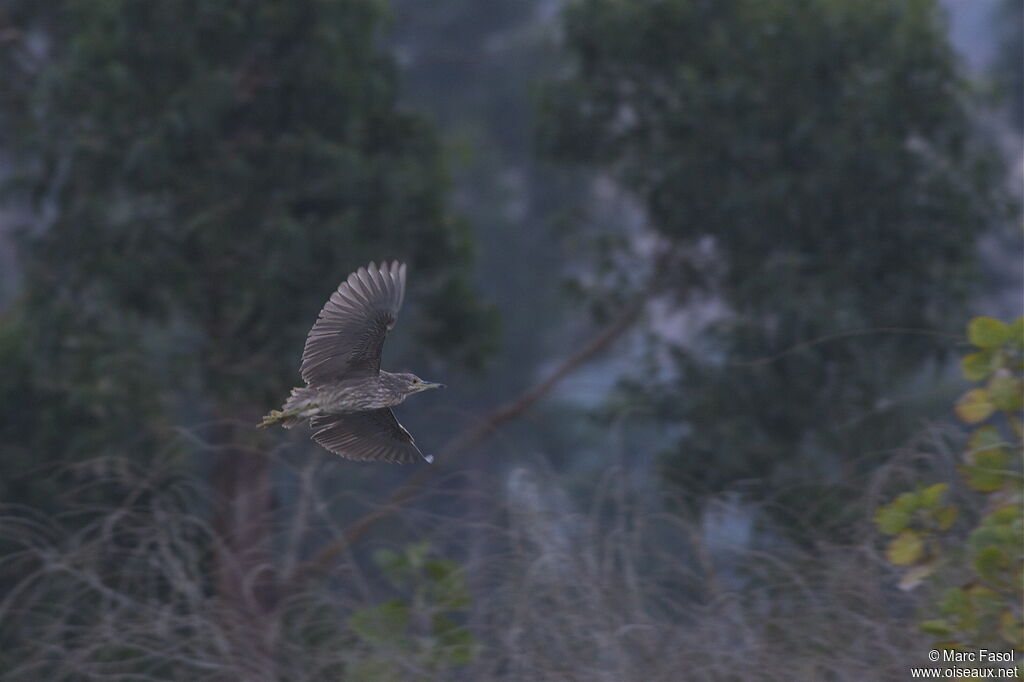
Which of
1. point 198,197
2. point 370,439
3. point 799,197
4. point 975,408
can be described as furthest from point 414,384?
point 799,197

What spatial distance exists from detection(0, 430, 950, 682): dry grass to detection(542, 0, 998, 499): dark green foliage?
2.56 metres

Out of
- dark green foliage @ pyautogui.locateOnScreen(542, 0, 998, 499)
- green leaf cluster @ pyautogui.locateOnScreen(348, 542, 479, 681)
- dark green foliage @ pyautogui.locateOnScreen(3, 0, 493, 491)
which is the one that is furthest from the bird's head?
dark green foliage @ pyautogui.locateOnScreen(542, 0, 998, 499)

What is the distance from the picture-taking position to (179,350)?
6680 mm

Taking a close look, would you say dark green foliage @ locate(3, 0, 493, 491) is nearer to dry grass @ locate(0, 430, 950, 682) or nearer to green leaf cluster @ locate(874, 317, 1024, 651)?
dry grass @ locate(0, 430, 950, 682)

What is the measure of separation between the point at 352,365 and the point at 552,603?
0.98 m

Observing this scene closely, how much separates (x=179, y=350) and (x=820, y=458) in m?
Answer: 3.38

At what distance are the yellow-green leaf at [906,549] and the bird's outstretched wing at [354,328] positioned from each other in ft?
4.96

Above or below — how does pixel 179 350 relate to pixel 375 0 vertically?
below

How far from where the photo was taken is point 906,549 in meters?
3.47

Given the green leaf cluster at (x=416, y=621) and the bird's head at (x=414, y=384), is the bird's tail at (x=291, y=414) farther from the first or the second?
the green leaf cluster at (x=416, y=621)

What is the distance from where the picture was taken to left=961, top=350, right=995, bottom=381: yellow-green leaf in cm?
344

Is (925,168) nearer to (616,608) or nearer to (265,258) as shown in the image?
(265,258)

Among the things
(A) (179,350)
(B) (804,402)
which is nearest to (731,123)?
(B) (804,402)

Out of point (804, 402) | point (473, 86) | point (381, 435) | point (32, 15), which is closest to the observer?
point (381, 435)
